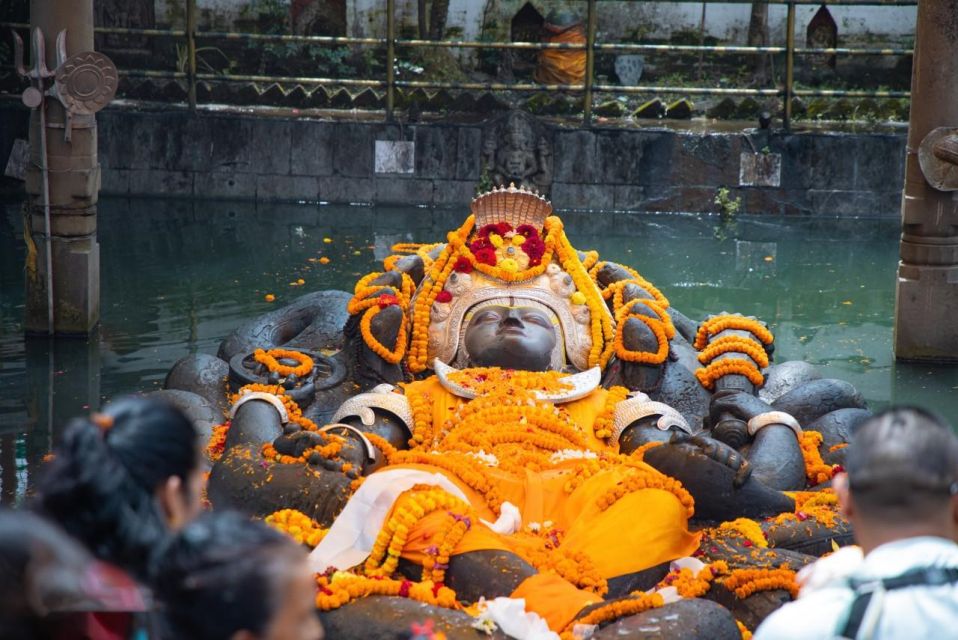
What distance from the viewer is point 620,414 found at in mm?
6004

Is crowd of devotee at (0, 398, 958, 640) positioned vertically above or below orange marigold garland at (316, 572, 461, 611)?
above

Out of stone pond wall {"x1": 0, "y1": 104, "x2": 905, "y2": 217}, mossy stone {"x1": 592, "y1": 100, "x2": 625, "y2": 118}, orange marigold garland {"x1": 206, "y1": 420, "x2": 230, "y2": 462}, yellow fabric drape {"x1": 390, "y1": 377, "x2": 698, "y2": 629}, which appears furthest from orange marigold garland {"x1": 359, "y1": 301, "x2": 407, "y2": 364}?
mossy stone {"x1": 592, "y1": 100, "x2": 625, "y2": 118}

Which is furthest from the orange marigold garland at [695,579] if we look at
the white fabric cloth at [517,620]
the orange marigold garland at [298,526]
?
the orange marigold garland at [298,526]

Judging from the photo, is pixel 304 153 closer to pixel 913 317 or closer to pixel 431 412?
pixel 913 317

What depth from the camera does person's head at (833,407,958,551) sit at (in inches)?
101

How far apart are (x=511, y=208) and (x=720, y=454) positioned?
2.12m

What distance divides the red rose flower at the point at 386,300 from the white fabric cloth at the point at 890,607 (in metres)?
4.18

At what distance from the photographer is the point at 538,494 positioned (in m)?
5.23

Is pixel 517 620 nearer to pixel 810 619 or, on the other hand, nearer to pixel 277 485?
pixel 277 485

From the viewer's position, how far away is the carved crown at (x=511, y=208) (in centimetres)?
679

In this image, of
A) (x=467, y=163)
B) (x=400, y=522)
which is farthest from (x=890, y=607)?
(x=467, y=163)

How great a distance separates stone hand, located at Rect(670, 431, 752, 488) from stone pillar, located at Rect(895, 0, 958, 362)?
13.0ft

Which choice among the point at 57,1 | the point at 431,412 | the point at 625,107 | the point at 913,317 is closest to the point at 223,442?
the point at 431,412

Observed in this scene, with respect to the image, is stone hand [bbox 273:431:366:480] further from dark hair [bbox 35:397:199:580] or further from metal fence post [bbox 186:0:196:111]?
metal fence post [bbox 186:0:196:111]
